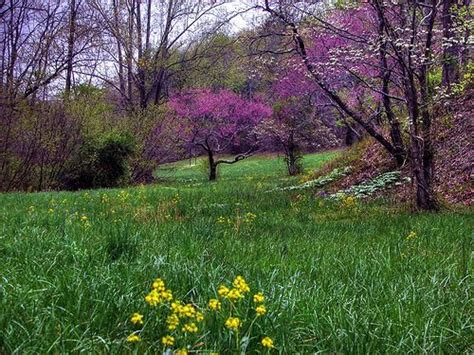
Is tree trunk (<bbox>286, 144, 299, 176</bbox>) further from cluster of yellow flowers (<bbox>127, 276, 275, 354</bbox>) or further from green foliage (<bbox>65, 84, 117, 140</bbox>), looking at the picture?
cluster of yellow flowers (<bbox>127, 276, 275, 354</bbox>)

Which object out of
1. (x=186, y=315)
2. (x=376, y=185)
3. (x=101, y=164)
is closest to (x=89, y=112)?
(x=101, y=164)

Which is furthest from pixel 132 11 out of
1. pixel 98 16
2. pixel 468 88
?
pixel 468 88

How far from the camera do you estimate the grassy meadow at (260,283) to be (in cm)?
210

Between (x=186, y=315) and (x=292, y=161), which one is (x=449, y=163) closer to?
(x=186, y=315)

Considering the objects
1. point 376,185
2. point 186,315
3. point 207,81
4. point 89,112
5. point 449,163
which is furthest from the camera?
point 207,81

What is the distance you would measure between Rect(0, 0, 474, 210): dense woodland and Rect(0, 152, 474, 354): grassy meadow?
138 inches

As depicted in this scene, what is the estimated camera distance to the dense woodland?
823 cm

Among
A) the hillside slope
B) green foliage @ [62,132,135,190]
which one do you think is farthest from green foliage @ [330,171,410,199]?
green foliage @ [62,132,135,190]

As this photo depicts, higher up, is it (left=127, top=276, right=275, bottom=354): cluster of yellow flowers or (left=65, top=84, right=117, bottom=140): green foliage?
(left=65, top=84, right=117, bottom=140): green foliage

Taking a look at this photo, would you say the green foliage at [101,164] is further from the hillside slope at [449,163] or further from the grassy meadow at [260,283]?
the grassy meadow at [260,283]

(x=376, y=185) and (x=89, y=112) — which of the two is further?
(x=89, y=112)

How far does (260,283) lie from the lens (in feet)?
9.43

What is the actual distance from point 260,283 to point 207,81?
2817cm

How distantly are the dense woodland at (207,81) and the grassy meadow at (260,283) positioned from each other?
3512mm
